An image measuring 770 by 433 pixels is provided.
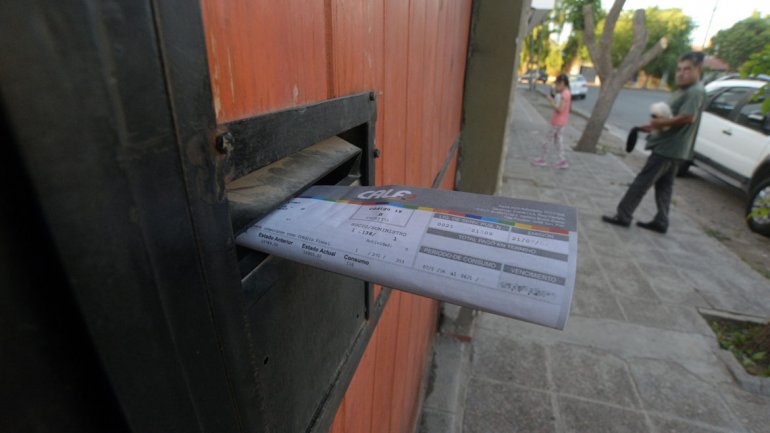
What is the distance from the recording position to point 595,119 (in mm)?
9352

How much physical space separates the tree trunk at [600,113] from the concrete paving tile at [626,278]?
572 cm

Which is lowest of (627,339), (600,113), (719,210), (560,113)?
(719,210)

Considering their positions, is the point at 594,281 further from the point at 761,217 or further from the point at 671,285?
the point at 761,217

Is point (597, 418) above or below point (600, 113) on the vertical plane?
below

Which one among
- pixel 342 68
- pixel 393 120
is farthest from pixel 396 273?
pixel 393 120

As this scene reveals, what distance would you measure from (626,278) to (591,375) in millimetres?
1665

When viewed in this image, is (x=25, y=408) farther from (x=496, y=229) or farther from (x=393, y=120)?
(x=393, y=120)

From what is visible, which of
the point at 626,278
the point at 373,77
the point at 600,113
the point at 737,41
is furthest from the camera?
the point at 737,41

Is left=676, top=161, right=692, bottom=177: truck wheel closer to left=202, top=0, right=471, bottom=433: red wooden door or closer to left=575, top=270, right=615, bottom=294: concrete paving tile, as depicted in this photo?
left=575, top=270, right=615, bottom=294: concrete paving tile

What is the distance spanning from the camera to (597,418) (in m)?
2.71

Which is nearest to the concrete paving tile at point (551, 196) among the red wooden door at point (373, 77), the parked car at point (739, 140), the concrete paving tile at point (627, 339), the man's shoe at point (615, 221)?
the man's shoe at point (615, 221)

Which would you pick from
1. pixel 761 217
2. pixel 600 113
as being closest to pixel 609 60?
pixel 600 113

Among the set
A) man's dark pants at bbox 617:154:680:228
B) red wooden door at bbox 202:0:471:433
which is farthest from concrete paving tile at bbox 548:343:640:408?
man's dark pants at bbox 617:154:680:228

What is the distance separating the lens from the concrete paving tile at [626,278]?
405cm
